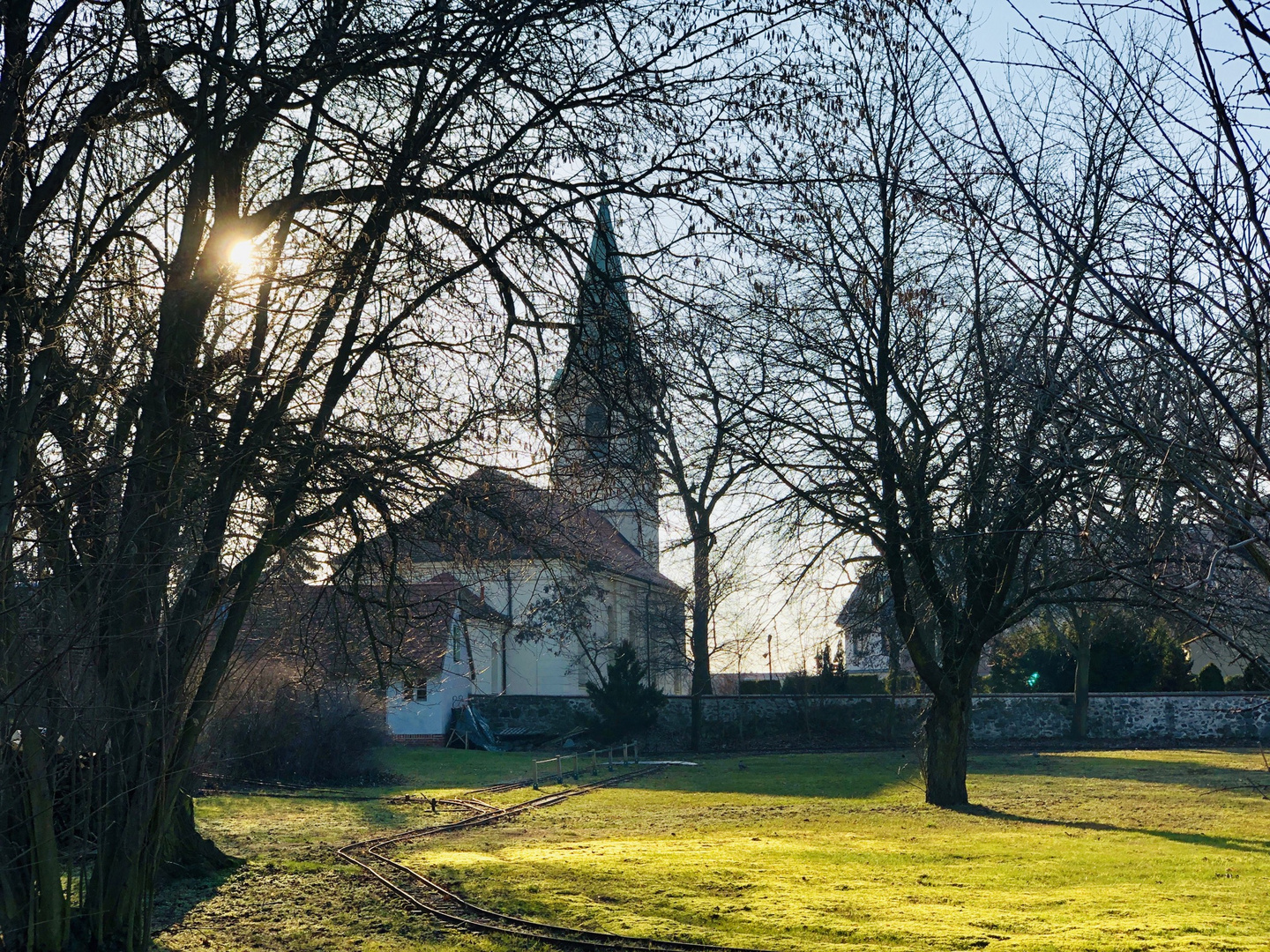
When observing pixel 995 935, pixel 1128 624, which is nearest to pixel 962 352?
pixel 995 935

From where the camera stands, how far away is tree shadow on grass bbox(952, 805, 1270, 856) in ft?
44.4

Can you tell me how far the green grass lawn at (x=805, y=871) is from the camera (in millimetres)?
8500

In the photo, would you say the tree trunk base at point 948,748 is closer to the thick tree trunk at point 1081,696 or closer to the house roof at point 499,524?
the house roof at point 499,524

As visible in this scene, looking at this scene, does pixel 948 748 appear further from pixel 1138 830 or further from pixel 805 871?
pixel 805 871

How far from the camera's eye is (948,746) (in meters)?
18.1

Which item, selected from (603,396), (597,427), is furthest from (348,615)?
(603,396)

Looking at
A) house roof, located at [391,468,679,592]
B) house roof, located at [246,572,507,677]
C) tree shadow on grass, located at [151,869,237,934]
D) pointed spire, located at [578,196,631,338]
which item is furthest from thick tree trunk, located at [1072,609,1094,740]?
pointed spire, located at [578,196,631,338]

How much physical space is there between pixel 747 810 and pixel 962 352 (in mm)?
8150

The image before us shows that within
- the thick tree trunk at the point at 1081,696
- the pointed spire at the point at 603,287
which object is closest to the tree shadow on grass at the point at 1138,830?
the pointed spire at the point at 603,287

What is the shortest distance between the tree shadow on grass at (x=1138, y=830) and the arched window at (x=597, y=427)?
29.7ft

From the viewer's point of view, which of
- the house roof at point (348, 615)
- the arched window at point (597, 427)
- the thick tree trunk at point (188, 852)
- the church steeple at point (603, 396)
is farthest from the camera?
the thick tree trunk at point (188, 852)

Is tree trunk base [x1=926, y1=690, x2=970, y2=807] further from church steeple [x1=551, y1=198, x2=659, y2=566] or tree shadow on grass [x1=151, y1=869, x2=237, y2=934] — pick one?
tree shadow on grass [x1=151, y1=869, x2=237, y2=934]

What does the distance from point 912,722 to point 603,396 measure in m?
27.1

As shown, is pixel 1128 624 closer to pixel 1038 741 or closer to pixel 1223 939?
pixel 1038 741
